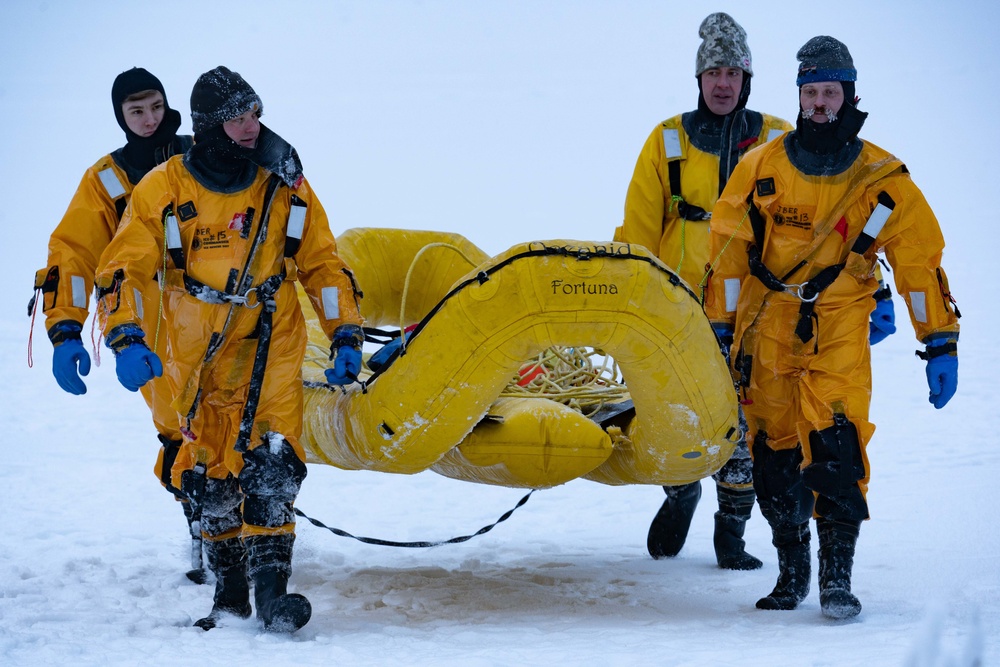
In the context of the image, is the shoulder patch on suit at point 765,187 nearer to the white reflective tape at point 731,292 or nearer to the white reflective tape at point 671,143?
the white reflective tape at point 731,292

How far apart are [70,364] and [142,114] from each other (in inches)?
43.0

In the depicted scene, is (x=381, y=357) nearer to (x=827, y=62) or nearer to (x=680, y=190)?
(x=680, y=190)

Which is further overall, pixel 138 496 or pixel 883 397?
A: pixel 883 397

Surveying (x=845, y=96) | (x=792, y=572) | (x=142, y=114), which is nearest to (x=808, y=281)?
(x=845, y=96)

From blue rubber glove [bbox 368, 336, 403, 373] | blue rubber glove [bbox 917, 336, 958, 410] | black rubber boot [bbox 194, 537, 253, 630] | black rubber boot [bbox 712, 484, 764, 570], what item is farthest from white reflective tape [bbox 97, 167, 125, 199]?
blue rubber glove [bbox 917, 336, 958, 410]

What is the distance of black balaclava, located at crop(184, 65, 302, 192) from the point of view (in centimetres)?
361

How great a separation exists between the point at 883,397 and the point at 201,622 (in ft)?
18.9

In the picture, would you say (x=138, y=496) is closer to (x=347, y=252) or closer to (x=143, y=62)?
(x=347, y=252)

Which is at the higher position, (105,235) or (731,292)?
(105,235)

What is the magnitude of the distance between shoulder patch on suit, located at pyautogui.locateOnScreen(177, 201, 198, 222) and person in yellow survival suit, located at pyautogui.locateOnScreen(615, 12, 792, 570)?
68.9 inches

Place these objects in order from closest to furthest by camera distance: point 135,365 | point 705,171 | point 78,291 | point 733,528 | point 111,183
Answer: point 135,365 < point 78,291 < point 111,183 < point 705,171 < point 733,528

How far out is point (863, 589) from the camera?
13.2 feet

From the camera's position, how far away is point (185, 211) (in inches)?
140

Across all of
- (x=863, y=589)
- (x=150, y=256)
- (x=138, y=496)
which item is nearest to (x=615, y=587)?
(x=863, y=589)
